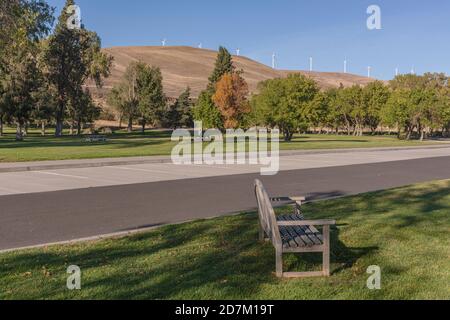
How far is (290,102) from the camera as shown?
43.1 m

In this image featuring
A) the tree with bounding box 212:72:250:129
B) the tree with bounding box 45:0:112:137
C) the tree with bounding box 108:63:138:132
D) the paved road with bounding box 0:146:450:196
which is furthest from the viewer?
the tree with bounding box 108:63:138:132

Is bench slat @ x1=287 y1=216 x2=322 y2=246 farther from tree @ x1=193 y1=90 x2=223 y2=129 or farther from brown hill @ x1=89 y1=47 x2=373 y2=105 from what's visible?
brown hill @ x1=89 y1=47 x2=373 y2=105

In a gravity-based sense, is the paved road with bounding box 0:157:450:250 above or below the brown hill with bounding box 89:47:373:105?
below

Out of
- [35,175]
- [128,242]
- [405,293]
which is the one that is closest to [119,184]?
[35,175]

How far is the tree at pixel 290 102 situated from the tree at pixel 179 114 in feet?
138

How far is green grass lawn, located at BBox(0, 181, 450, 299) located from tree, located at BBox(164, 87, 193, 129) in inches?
3093

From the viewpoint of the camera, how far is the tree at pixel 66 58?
56.2 m

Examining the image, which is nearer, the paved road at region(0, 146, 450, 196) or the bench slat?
the bench slat

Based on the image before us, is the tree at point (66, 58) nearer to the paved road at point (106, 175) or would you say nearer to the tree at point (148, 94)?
the tree at point (148, 94)

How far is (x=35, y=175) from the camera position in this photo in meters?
16.8

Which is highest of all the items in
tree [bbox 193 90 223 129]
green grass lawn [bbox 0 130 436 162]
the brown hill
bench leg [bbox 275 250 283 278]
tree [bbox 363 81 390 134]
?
the brown hill

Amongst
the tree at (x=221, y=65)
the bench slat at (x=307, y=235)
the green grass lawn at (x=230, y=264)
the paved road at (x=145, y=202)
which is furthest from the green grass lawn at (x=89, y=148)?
the tree at (x=221, y=65)

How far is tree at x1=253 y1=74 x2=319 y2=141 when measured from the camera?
43062 mm

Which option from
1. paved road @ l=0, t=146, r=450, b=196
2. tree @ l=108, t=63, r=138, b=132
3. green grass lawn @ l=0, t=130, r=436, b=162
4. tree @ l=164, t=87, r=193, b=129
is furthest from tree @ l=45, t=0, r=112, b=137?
paved road @ l=0, t=146, r=450, b=196
